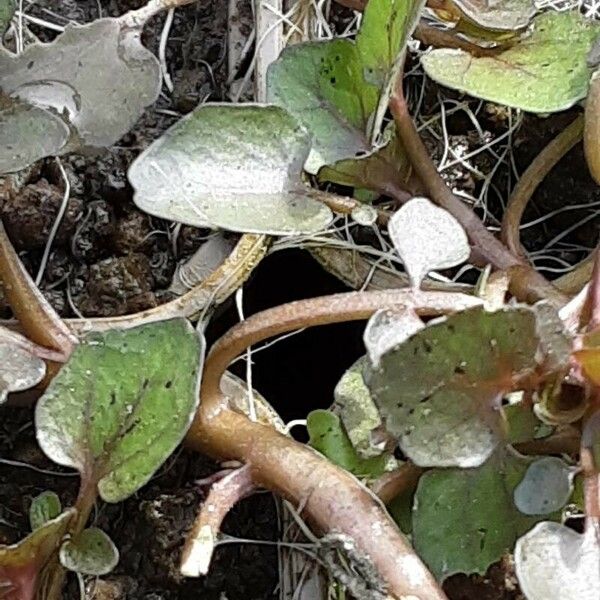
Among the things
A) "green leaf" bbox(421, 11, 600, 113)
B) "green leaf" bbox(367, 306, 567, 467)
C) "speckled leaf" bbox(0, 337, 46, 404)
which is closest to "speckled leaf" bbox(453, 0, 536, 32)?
"green leaf" bbox(421, 11, 600, 113)

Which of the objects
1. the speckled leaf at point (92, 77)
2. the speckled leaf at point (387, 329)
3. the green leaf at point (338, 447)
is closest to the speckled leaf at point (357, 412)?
the green leaf at point (338, 447)

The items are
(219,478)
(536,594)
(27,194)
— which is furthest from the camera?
(27,194)

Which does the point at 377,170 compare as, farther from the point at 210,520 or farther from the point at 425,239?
the point at 210,520

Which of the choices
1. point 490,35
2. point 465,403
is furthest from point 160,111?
point 465,403

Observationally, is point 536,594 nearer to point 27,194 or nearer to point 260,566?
point 260,566

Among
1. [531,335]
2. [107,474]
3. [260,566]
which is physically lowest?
[260,566]
